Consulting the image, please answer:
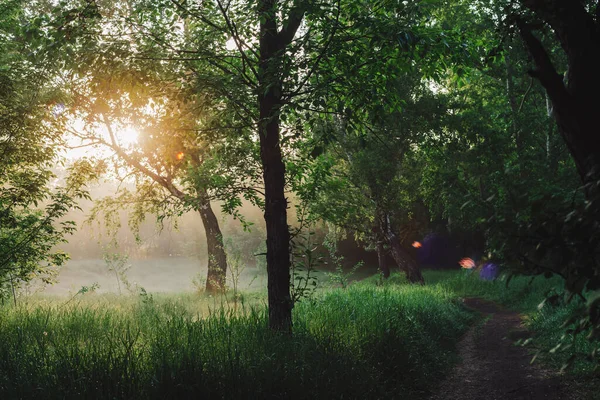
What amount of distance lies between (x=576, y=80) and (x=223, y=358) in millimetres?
3849

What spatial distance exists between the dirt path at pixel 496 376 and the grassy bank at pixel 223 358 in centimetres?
38

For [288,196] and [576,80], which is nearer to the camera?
[576,80]

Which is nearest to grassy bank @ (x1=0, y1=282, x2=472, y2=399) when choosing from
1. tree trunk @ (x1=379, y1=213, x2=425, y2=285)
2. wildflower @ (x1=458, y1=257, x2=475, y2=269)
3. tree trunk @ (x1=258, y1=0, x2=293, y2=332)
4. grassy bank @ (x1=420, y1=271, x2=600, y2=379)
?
→ tree trunk @ (x1=258, y1=0, x2=293, y2=332)

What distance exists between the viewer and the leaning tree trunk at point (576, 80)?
2.96 metres

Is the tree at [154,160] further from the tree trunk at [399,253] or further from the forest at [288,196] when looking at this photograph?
the tree trunk at [399,253]

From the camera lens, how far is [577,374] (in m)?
7.00

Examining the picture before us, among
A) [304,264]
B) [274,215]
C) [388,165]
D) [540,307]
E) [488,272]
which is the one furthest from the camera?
[488,272]

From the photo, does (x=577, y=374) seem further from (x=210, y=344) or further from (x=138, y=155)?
(x=138, y=155)

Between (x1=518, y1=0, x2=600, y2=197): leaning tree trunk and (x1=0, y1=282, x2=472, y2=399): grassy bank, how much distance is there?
3.38 meters

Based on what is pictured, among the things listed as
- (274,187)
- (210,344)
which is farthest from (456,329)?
(210,344)

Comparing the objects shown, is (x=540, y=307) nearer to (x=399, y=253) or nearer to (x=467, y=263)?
(x=399, y=253)

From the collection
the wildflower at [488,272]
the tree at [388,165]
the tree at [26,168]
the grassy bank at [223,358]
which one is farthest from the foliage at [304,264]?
the wildflower at [488,272]

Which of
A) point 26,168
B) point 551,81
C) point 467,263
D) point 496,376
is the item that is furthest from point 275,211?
point 467,263

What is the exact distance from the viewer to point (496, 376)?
778 centimetres
